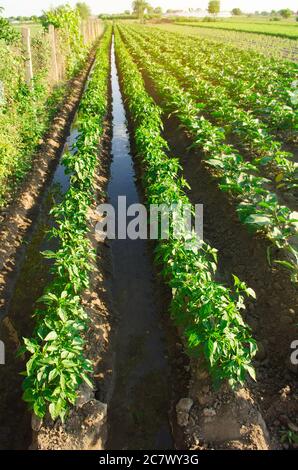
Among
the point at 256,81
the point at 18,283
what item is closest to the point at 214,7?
the point at 256,81

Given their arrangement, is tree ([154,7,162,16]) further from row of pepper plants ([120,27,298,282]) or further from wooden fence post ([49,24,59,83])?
row of pepper plants ([120,27,298,282])

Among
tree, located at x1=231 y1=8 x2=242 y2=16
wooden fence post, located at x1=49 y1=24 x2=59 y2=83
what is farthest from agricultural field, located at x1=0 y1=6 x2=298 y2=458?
tree, located at x1=231 y1=8 x2=242 y2=16

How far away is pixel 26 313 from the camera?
498 centimetres

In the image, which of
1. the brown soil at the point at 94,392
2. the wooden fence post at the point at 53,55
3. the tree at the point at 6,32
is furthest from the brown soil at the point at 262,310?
the wooden fence post at the point at 53,55

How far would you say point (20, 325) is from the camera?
15.8ft

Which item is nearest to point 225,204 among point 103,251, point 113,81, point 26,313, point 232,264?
point 232,264

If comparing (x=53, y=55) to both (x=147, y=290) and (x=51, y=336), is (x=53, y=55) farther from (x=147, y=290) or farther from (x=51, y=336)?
(x=51, y=336)

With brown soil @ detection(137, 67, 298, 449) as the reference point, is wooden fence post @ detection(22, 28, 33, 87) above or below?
above

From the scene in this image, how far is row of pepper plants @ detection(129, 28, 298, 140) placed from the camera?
31.3 ft

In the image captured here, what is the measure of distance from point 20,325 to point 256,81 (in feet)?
39.0

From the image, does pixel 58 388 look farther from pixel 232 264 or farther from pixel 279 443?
pixel 232 264

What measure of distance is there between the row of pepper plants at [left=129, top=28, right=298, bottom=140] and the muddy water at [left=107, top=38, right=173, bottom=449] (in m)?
5.22

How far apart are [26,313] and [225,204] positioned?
3600mm
